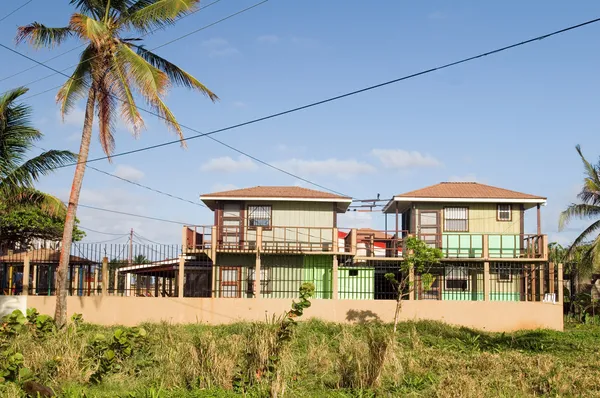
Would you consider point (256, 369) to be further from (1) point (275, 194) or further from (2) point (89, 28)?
(1) point (275, 194)

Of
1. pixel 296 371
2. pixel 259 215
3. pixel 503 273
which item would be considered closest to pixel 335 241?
pixel 259 215

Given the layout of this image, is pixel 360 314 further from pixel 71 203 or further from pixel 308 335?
pixel 71 203

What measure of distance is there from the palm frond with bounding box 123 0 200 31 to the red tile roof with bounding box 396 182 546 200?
13.0m

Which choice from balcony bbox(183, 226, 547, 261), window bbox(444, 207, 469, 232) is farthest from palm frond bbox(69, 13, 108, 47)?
window bbox(444, 207, 469, 232)

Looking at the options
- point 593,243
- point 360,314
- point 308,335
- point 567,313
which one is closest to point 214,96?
point 308,335

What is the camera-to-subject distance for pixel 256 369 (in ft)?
43.3

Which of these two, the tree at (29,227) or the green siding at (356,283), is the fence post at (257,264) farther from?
the tree at (29,227)

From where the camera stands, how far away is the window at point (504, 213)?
30.9 meters

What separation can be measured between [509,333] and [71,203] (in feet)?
48.2

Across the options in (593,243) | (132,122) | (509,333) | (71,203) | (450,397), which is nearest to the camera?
(450,397)

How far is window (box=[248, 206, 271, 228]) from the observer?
31.2 metres

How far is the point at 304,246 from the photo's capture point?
3050 cm

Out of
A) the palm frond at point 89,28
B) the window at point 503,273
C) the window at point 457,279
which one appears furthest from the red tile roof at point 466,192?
the palm frond at point 89,28

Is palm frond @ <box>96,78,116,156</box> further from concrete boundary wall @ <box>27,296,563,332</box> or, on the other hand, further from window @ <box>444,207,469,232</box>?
window @ <box>444,207,469,232</box>
